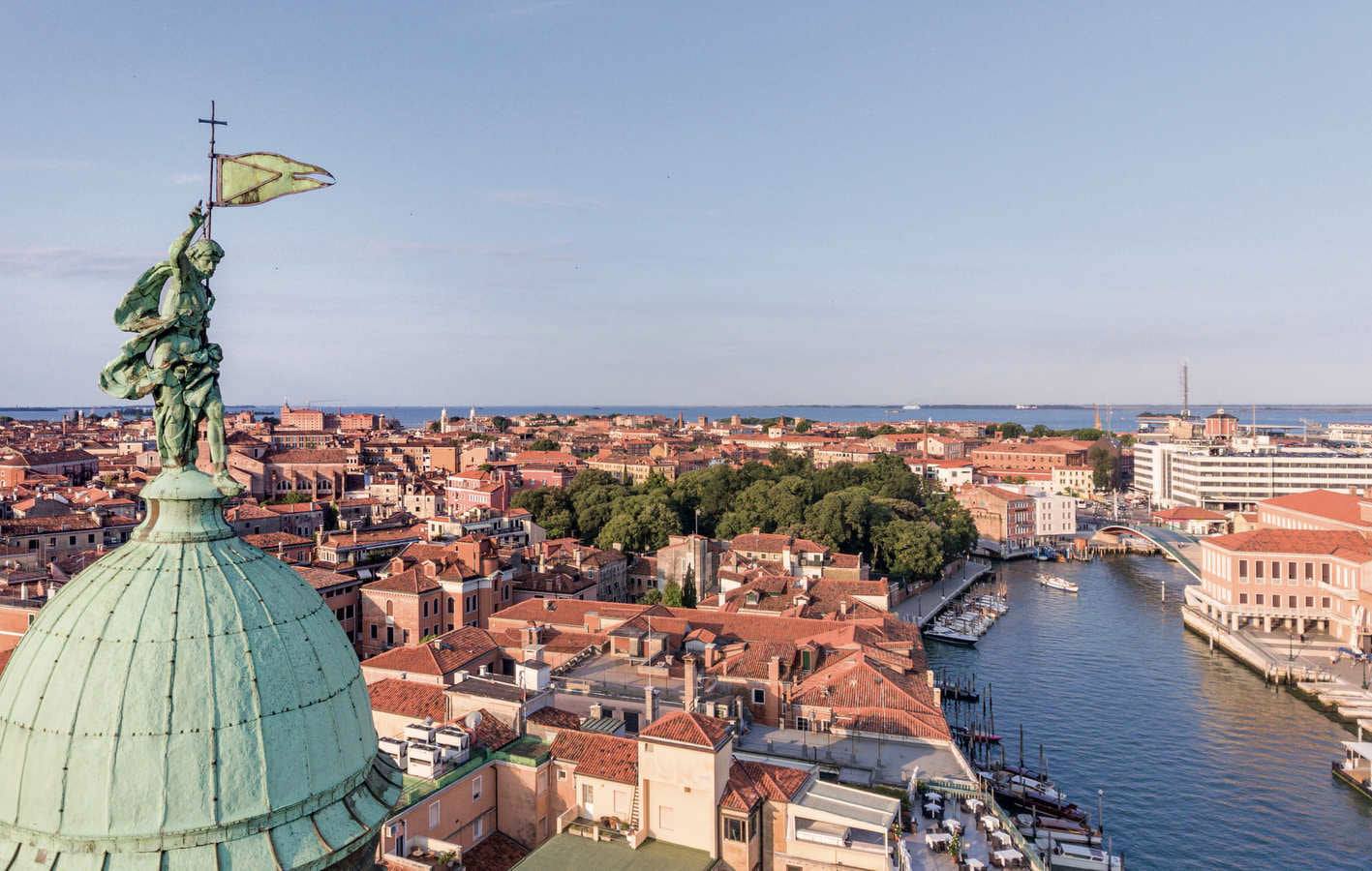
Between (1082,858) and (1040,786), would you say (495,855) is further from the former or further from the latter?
(1040,786)

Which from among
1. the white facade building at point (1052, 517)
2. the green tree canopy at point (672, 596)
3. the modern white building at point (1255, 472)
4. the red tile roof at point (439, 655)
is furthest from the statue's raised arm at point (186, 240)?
the modern white building at point (1255, 472)

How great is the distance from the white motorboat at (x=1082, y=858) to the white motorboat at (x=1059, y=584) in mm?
32872

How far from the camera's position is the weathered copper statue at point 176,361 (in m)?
4.00

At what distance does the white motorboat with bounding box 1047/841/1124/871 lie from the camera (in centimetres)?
1948

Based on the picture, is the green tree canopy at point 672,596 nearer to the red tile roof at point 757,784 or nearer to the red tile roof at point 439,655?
the red tile roof at point 439,655

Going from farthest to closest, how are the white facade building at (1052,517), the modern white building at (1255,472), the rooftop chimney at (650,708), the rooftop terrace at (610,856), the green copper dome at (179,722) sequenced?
the modern white building at (1255,472) → the white facade building at (1052,517) → the rooftop chimney at (650,708) → the rooftop terrace at (610,856) → the green copper dome at (179,722)

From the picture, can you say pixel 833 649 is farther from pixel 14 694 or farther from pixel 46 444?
pixel 46 444

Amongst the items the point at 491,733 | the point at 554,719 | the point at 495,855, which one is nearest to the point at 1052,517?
the point at 554,719

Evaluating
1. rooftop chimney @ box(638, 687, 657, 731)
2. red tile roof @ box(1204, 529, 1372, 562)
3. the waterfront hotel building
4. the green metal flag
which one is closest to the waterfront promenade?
the waterfront hotel building

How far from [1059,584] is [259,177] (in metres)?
53.6

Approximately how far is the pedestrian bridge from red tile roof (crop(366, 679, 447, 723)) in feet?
142

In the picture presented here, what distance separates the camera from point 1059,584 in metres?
51.6

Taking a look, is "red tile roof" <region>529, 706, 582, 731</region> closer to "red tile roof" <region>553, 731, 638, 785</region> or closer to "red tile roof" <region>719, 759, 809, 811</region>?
"red tile roof" <region>553, 731, 638, 785</region>

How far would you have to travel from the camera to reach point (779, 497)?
54.3 metres
